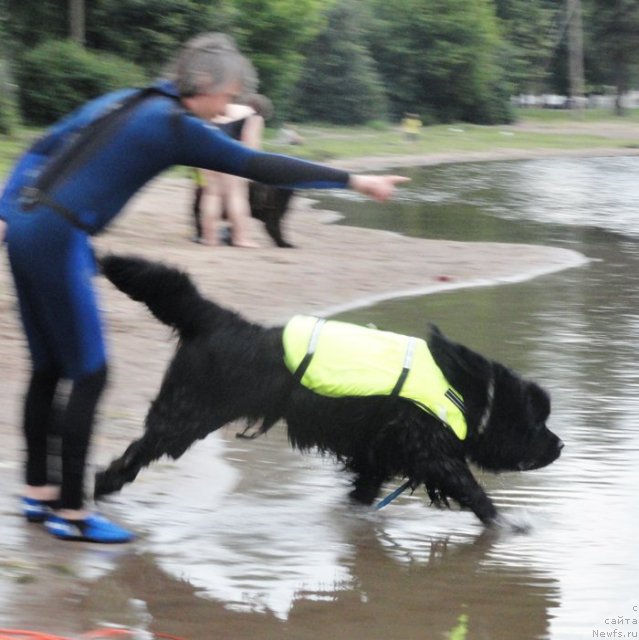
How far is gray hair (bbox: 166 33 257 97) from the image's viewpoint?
4.26 m

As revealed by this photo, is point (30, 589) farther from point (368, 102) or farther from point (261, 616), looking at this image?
point (368, 102)

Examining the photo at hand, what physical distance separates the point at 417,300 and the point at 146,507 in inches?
215

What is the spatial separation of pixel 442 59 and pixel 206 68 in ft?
150

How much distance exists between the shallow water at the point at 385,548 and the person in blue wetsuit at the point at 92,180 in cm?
68

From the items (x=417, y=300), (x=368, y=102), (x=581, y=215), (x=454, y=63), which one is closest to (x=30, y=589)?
(x=417, y=300)

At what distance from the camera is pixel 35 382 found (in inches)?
180

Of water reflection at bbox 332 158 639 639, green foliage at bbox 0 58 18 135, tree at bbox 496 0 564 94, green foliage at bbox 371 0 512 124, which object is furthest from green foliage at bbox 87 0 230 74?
tree at bbox 496 0 564 94

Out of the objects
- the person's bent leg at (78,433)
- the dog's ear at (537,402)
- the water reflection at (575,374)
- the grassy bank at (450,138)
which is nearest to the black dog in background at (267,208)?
the water reflection at (575,374)

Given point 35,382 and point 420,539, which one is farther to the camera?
point 420,539

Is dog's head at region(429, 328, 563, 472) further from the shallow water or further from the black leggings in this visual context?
the black leggings

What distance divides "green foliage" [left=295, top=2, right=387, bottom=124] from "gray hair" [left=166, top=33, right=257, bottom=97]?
3996cm

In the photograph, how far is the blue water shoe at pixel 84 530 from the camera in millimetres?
4535

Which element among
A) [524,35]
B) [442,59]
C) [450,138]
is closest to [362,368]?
[450,138]

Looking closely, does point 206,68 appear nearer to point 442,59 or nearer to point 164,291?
point 164,291
